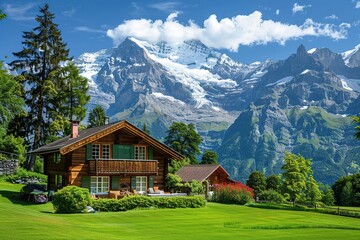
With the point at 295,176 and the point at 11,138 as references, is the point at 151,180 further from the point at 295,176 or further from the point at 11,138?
the point at 11,138

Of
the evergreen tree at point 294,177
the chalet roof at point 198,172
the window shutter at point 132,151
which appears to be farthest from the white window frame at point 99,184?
the chalet roof at point 198,172

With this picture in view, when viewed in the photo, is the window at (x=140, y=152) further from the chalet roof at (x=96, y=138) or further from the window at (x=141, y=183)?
the window at (x=141, y=183)

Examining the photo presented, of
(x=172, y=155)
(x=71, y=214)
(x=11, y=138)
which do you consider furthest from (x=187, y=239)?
(x=11, y=138)

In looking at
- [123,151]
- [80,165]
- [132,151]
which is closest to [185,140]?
[132,151]

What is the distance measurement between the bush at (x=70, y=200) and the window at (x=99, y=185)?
9246mm

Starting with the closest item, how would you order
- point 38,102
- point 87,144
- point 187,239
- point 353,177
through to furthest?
point 187,239 < point 87,144 < point 38,102 < point 353,177

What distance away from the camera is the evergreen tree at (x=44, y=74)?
57625 mm

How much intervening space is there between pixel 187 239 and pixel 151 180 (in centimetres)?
2257

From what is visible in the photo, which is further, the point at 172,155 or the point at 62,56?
the point at 62,56

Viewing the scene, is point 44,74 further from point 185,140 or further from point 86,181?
point 185,140

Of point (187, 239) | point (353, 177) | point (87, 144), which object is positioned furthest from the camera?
point (353, 177)

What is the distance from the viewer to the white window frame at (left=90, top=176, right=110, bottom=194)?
38.0 meters

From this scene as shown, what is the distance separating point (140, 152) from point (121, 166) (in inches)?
132

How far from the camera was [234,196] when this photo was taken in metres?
41.0
